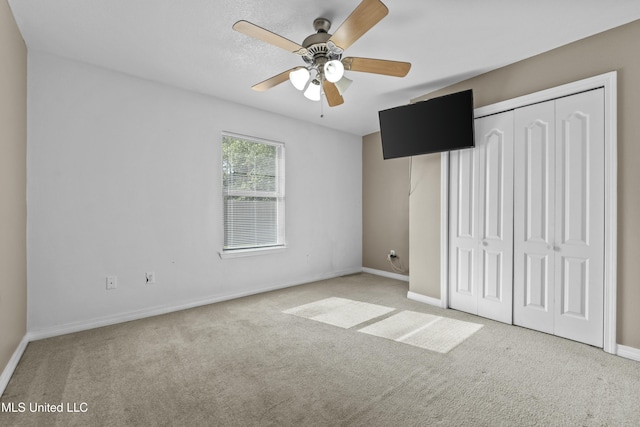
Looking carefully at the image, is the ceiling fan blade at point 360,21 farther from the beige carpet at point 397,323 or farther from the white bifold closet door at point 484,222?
the beige carpet at point 397,323

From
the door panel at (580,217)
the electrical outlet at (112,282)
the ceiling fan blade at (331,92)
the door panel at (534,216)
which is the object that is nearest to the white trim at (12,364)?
the electrical outlet at (112,282)

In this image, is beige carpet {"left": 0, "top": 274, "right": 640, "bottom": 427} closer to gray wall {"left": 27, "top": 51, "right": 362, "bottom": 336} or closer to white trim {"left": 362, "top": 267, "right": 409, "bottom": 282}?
gray wall {"left": 27, "top": 51, "right": 362, "bottom": 336}

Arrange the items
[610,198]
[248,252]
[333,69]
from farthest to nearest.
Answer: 1. [248,252]
2. [610,198]
3. [333,69]

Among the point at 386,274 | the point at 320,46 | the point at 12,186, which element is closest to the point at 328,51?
the point at 320,46

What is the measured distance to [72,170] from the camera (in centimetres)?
286

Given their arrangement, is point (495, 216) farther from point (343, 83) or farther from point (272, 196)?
point (272, 196)

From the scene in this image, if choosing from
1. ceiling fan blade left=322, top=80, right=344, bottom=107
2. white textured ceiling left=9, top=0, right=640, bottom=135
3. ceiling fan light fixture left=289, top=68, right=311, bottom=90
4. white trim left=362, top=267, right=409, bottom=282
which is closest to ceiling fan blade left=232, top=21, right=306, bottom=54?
ceiling fan light fixture left=289, top=68, right=311, bottom=90

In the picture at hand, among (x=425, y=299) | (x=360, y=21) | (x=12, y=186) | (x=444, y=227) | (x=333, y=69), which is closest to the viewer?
(x=360, y=21)

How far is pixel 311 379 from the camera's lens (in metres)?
2.06

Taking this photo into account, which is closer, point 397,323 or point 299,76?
point 299,76

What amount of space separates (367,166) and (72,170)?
421 centimetres

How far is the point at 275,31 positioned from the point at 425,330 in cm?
288

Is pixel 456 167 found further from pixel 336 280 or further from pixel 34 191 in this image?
pixel 34 191

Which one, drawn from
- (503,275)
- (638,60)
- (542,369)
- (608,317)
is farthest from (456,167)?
(542,369)
